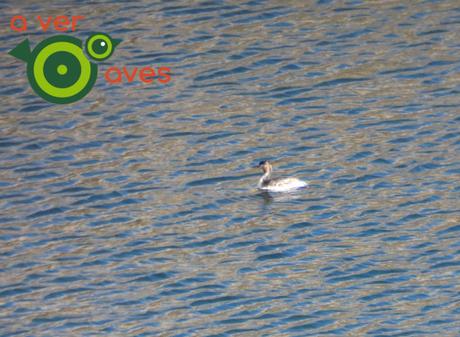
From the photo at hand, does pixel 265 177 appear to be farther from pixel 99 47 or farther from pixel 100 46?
pixel 100 46

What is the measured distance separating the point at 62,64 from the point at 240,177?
16.5 feet

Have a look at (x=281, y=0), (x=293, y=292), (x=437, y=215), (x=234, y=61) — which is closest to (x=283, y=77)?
(x=234, y=61)

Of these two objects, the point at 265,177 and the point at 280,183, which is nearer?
the point at 280,183

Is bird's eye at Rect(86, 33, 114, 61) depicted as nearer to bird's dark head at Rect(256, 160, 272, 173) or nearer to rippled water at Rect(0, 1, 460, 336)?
rippled water at Rect(0, 1, 460, 336)

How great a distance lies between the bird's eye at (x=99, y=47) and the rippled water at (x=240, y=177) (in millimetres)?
262

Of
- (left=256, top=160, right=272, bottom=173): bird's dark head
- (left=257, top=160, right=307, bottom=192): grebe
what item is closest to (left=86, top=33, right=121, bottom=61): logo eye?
(left=256, top=160, right=272, bottom=173): bird's dark head

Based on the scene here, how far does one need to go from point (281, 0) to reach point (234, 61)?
3210 millimetres

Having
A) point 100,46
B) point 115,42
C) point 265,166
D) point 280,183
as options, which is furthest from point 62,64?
point 280,183

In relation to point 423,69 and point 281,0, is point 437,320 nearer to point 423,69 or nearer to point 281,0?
point 423,69

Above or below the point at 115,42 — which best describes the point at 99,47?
above

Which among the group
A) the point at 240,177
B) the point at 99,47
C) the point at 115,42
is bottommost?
the point at 240,177

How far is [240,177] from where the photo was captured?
2212 cm

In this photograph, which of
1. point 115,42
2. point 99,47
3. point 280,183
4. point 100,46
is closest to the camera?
point 280,183

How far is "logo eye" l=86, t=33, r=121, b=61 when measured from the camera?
2733cm
